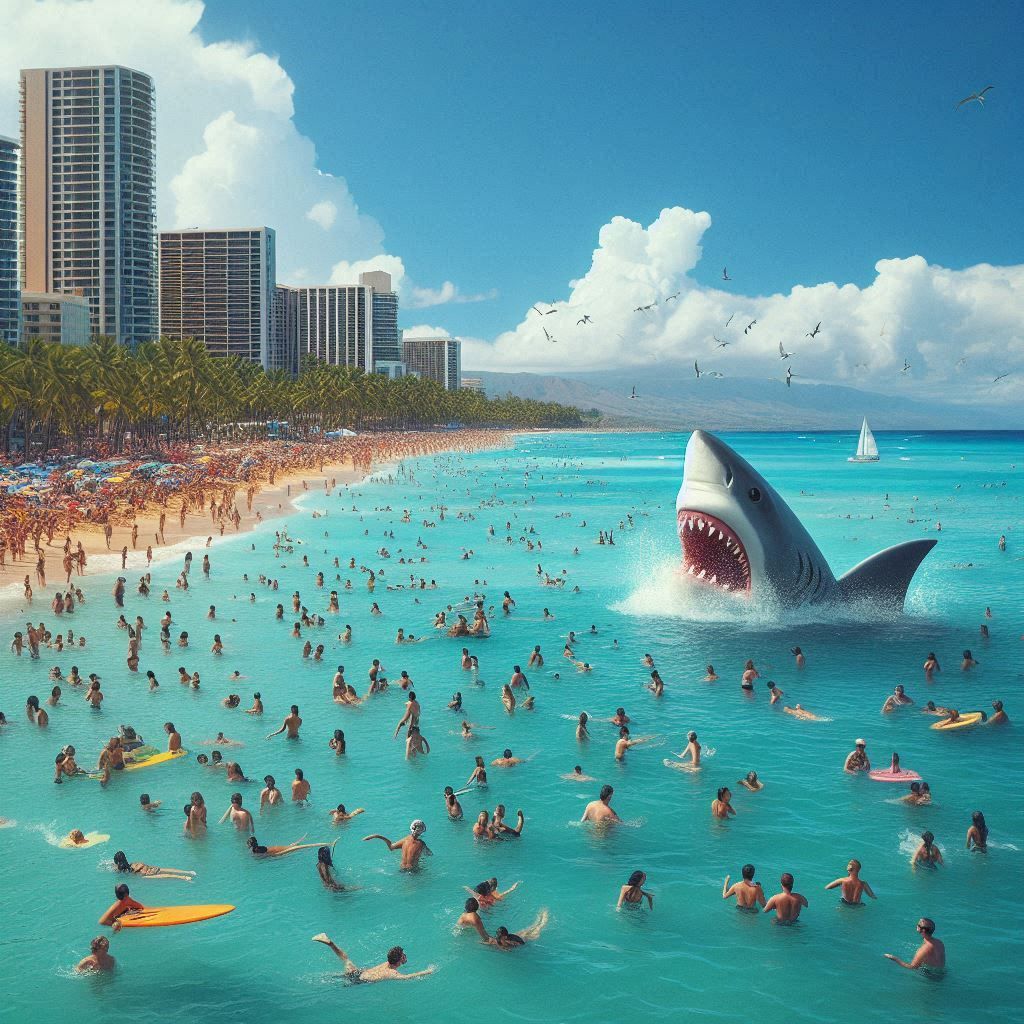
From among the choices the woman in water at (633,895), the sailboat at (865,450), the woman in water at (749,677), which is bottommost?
the woman in water at (633,895)

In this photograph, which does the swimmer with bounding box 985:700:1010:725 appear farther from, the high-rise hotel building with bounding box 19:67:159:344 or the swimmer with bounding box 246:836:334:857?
the high-rise hotel building with bounding box 19:67:159:344

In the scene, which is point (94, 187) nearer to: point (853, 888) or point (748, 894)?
point (748, 894)

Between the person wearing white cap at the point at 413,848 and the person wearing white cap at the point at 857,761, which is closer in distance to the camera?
the person wearing white cap at the point at 413,848

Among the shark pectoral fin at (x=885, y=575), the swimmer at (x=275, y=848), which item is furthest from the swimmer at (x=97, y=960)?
the shark pectoral fin at (x=885, y=575)

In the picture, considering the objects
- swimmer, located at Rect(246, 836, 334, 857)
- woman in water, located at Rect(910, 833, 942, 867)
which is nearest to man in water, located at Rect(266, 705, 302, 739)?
swimmer, located at Rect(246, 836, 334, 857)

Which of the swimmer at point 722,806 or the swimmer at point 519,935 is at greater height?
the swimmer at point 722,806

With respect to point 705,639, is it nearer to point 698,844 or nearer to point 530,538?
point 698,844

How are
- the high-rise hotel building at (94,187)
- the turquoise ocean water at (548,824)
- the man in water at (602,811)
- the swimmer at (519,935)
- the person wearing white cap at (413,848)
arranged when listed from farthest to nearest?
the high-rise hotel building at (94,187), the man in water at (602,811), the person wearing white cap at (413,848), the swimmer at (519,935), the turquoise ocean water at (548,824)

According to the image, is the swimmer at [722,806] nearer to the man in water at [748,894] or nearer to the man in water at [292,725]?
the man in water at [748,894]
